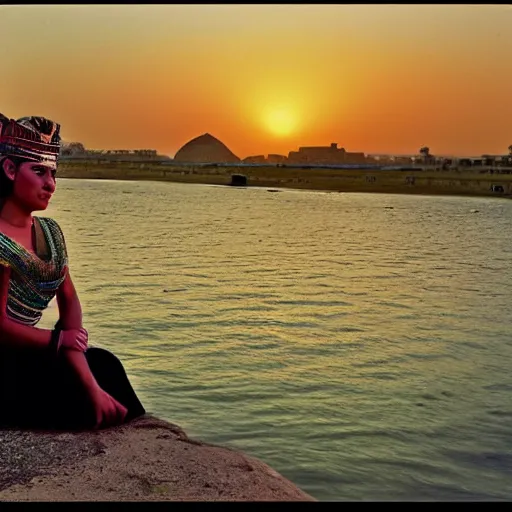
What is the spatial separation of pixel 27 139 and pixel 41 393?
5.96 feet

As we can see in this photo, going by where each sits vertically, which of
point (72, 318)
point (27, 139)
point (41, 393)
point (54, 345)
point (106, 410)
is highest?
point (27, 139)

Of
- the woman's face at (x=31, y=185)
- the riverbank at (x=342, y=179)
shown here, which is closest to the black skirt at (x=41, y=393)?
the woman's face at (x=31, y=185)

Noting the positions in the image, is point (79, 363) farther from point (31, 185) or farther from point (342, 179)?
point (342, 179)

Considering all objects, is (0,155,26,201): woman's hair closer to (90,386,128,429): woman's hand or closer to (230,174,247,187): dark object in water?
Result: (90,386,128,429): woman's hand

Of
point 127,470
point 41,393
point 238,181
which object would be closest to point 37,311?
point 41,393

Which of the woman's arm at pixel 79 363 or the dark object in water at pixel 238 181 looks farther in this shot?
the dark object in water at pixel 238 181

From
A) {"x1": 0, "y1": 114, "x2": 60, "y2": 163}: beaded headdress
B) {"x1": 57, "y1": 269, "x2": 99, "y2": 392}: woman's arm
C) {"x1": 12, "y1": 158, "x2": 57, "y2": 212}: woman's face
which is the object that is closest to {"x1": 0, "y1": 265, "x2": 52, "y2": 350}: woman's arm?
{"x1": 57, "y1": 269, "x2": 99, "y2": 392}: woman's arm

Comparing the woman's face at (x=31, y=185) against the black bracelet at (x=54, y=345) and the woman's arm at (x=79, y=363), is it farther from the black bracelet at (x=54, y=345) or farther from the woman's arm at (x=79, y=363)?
the black bracelet at (x=54, y=345)

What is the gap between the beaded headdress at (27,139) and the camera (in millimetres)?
5430

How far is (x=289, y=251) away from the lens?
19.2 m

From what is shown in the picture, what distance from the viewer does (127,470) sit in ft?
16.5

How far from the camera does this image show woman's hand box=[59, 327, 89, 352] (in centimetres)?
562

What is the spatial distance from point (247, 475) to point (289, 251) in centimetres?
1421

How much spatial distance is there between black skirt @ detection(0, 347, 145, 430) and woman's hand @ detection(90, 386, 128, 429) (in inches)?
1.8
